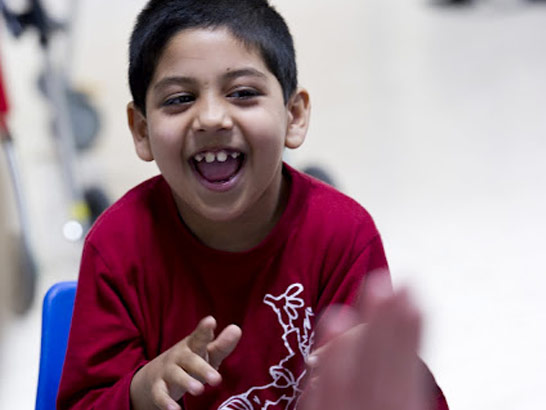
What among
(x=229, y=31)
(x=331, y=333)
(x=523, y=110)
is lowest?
(x=523, y=110)

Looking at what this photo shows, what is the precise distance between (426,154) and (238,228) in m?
1.90

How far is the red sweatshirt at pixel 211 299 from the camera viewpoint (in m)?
0.93

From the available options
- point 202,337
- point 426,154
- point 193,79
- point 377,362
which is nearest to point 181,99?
point 193,79

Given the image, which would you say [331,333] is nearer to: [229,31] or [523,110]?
[229,31]

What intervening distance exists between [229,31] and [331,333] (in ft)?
1.25

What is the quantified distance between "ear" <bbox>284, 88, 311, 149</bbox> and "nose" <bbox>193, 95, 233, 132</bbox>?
13 centimetres

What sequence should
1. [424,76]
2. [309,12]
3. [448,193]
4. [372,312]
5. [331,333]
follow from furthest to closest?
[309,12]
[424,76]
[448,193]
[331,333]
[372,312]

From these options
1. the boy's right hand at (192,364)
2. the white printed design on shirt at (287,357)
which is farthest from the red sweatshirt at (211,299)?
the boy's right hand at (192,364)

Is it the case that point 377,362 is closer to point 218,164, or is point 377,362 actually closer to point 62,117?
point 218,164

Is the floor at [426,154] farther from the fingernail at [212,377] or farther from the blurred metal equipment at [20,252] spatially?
the fingernail at [212,377]

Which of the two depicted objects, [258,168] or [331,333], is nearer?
[331,333]

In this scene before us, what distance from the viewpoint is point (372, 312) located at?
1.82ft

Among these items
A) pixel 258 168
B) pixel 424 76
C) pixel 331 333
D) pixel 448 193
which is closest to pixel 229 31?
pixel 258 168

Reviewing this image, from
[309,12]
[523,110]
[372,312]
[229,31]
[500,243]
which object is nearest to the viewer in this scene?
[372,312]
